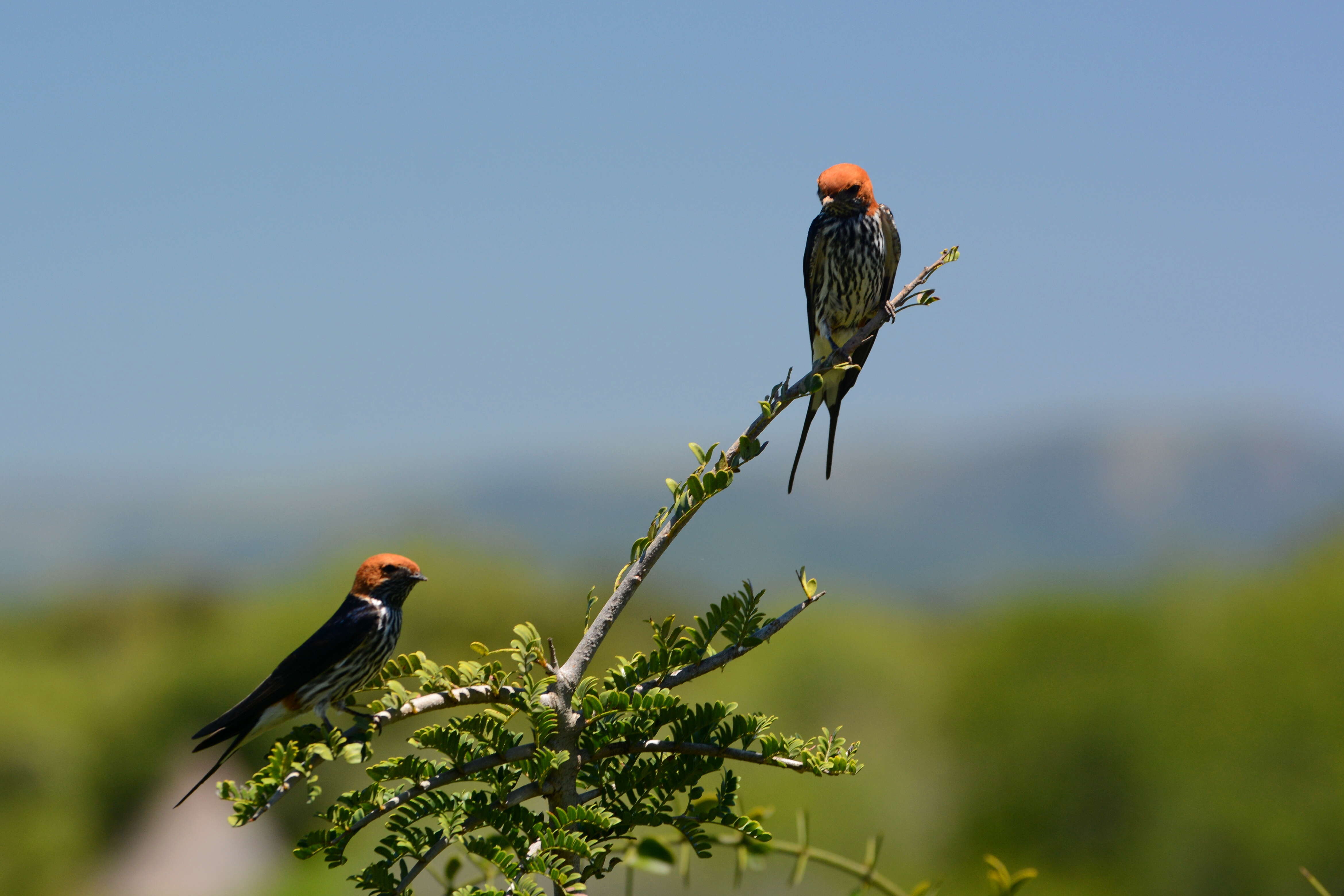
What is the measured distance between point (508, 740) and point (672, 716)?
0.43 m

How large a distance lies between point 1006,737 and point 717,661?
55474 millimetres

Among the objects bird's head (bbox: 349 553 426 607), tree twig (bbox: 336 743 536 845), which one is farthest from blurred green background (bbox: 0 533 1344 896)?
tree twig (bbox: 336 743 536 845)

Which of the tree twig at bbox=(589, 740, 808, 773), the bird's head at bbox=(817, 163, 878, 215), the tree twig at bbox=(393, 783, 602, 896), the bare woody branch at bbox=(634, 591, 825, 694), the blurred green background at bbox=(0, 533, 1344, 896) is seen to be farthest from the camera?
the blurred green background at bbox=(0, 533, 1344, 896)

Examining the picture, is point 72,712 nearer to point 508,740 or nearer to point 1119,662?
point 1119,662

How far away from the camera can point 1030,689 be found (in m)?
56.0

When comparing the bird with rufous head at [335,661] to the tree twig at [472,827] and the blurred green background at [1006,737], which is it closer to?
the tree twig at [472,827]

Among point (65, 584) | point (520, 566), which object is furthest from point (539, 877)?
point (65, 584)

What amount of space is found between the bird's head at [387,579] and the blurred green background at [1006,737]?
Result: 104ft

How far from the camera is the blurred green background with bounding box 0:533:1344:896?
148 ft

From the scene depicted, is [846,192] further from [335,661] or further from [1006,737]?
[1006,737]

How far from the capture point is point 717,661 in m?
3.35

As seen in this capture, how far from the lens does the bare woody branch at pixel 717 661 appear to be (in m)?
3.33

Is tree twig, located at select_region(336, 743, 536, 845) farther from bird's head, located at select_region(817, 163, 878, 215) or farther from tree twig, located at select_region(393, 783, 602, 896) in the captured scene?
bird's head, located at select_region(817, 163, 878, 215)

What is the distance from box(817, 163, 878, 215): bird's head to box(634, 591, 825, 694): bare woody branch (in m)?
5.24
